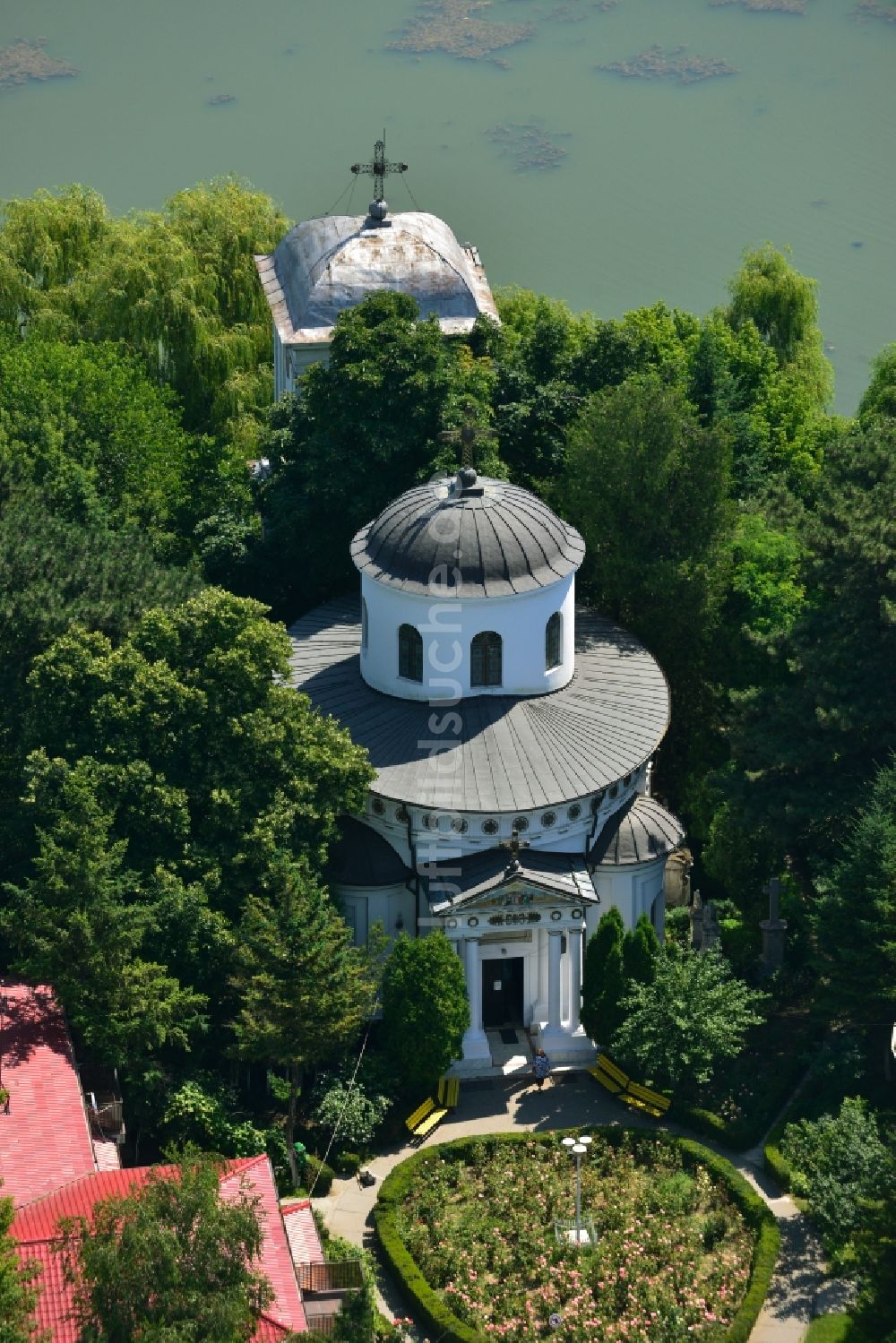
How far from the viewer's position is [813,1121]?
4631 cm

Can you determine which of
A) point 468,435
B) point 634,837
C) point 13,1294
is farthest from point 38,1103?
point 468,435

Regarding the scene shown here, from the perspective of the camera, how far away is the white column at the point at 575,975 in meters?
49.1

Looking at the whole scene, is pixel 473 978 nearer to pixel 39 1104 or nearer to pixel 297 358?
pixel 39 1104

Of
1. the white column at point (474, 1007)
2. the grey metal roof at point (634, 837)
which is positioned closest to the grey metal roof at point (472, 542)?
the grey metal roof at point (634, 837)

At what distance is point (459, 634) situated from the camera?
5053cm

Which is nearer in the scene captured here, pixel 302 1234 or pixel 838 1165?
pixel 302 1234

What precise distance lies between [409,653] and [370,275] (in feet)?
54.7

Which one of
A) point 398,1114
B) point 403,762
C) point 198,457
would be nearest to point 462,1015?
point 398,1114

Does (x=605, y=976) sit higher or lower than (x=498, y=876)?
lower

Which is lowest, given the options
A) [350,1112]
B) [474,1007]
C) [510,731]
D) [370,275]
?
[350,1112]

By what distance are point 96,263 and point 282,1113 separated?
106ft

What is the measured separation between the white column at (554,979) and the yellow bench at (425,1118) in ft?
10.9

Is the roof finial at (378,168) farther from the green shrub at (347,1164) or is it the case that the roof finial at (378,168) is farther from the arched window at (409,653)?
the green shrub at (347,1164)

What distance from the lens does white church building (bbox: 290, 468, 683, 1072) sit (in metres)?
48.9
